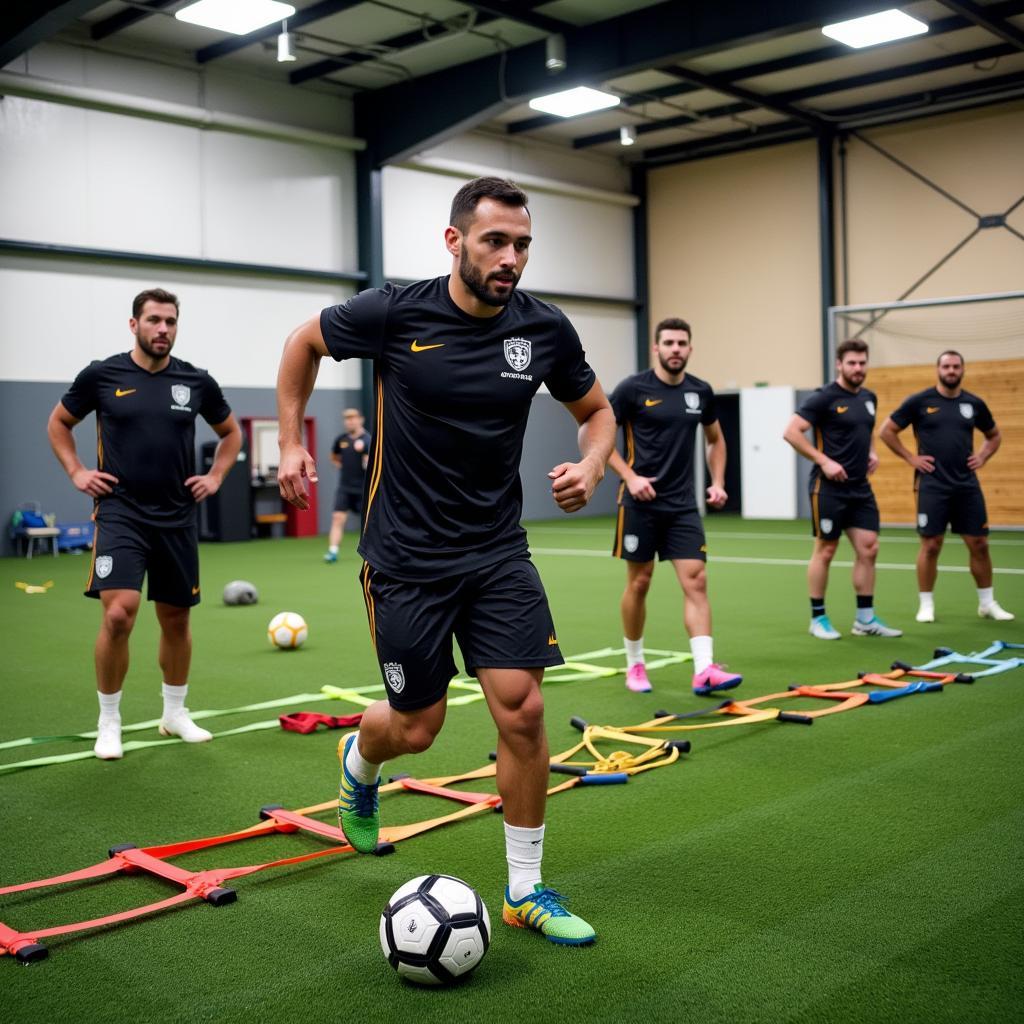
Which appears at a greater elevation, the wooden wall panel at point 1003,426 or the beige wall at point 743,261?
the beige wall at point 743,261

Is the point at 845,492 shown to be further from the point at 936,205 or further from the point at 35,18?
the point at 936,205

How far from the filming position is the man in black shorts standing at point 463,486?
11.3 ft

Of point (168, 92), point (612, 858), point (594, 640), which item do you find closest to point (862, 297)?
point (168, 92)

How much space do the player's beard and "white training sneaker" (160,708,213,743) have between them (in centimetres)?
327

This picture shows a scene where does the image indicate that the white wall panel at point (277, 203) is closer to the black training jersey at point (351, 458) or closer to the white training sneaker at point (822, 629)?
the black training jersey at point (351, 458)

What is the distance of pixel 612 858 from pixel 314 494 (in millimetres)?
17344

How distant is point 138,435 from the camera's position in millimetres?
5668

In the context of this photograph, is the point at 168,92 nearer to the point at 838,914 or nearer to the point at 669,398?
the point at 669,398

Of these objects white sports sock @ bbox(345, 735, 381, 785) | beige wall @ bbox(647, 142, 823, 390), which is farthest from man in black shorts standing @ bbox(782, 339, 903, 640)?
beige wall @ bbox(647, 142, 823, 390)

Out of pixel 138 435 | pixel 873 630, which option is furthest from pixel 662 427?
pixel 138 435

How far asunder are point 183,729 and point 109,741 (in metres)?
0.42

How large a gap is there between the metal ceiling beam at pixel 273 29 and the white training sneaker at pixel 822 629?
1136 cm

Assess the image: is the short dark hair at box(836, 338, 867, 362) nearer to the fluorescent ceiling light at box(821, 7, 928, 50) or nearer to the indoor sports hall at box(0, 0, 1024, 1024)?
the indoor sports hall at box(0, 0, 1024, 1024)

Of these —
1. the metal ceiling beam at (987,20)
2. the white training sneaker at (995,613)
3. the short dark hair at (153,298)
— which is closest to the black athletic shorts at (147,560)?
the short dark hair at (153,298)
